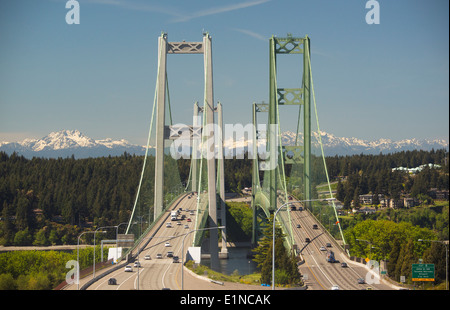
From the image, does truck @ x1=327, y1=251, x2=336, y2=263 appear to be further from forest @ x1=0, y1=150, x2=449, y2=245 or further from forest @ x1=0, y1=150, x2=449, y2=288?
forest @ x1=0, y1=150, x2=449, y2=245

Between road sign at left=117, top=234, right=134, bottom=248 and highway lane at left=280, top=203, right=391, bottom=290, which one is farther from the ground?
road sign at left=117, top=234, right=134, bottom=248

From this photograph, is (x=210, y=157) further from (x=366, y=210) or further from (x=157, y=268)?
(x=366, y=210)

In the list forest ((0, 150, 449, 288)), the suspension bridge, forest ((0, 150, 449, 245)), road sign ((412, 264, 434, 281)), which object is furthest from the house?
road sign ((412, 264, 434, 281))

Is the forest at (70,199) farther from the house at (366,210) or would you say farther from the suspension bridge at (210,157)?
the suspension bridge at (210,157)

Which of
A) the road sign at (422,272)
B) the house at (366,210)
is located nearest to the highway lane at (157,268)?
the road sign at (422,272)
